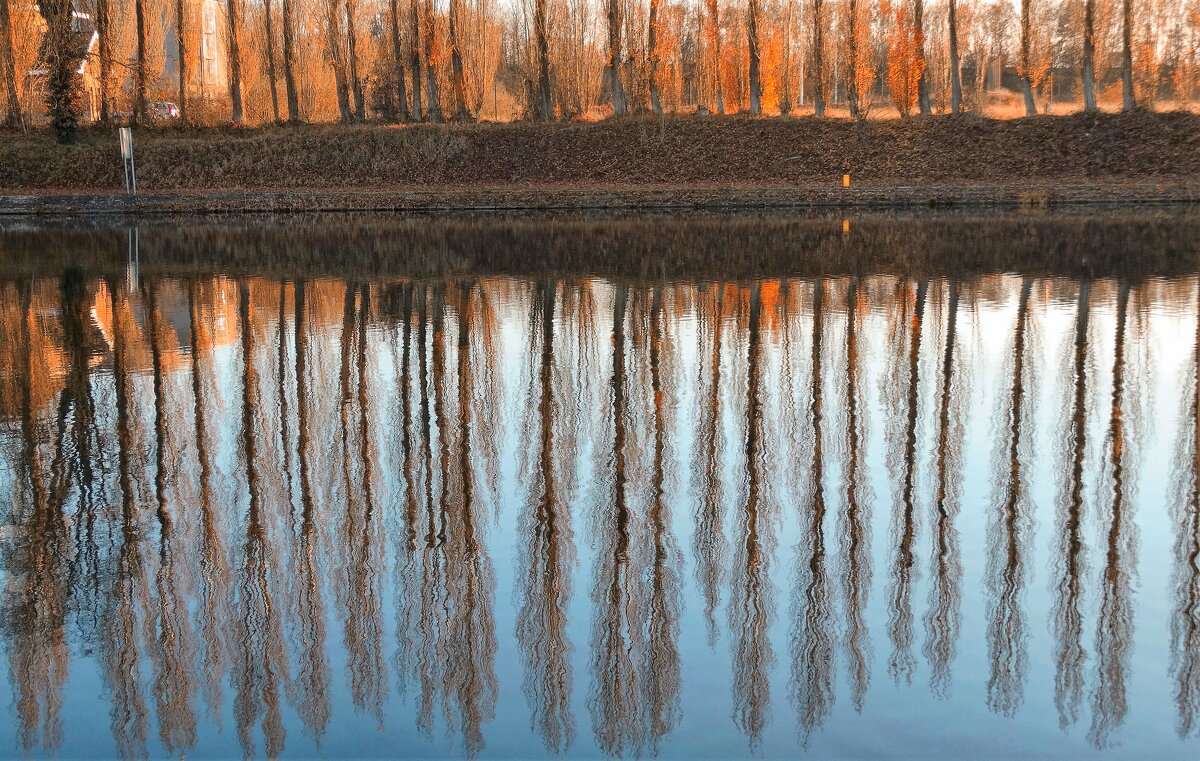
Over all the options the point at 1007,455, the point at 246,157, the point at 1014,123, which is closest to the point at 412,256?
the point at 1007,455

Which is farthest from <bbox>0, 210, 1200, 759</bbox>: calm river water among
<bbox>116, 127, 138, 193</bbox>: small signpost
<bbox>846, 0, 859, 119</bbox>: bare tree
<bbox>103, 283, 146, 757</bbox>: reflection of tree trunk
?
<bbox>846, 0, 859, 119</bbox>: bare tree

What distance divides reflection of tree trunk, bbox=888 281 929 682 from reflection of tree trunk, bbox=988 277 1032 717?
0.41 meters

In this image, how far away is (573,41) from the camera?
54219 mm

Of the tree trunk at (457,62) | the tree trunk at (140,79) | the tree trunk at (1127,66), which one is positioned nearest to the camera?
the tree trunk at (1127,66)

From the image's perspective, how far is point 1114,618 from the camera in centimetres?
639

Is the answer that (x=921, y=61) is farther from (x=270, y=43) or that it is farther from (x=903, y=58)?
(x=270, y=43)

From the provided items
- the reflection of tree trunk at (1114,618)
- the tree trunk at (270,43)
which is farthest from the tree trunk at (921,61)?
the reflection of tree trunk at (1114,618)

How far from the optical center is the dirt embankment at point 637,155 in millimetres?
38906

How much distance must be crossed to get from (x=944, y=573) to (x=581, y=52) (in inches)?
1992

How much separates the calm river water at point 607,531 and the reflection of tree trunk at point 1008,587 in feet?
0.09

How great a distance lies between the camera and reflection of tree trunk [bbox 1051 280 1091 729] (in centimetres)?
566

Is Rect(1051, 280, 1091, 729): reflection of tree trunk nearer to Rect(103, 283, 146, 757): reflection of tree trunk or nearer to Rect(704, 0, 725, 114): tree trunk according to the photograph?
Rect(103, 283, 146, 757): reflection of tree trunk

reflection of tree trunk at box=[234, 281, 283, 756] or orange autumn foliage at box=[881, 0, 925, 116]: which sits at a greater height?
orange autumn foliage at box=[881, 0, 925, 116]

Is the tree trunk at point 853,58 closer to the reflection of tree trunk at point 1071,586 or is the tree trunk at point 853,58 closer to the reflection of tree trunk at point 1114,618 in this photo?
the reflection of tree trunk at point 1071,586
